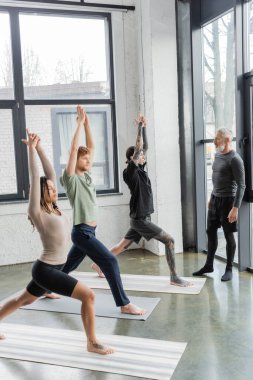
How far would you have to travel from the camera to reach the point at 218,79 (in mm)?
5105

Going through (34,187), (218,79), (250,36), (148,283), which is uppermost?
(250,36)

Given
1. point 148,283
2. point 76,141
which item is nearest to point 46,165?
point 76,141

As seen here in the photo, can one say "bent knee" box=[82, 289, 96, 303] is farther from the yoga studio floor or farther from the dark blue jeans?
the dark blue jeans

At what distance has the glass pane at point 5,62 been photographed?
5.27m

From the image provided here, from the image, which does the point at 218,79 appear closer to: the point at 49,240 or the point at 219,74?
the point at 219,74

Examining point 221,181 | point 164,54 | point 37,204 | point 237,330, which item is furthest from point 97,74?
point 237,330

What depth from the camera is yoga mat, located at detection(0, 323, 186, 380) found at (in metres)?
2.71

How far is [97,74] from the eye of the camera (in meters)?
5.79

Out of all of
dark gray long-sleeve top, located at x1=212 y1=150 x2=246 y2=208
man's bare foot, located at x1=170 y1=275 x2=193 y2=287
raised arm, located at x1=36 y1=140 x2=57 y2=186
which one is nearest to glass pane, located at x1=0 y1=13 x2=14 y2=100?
raised arm, located at x1=36 y1=140 x2=57 y2=186

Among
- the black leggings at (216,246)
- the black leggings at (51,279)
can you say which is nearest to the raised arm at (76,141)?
the black leggings at (51,279)

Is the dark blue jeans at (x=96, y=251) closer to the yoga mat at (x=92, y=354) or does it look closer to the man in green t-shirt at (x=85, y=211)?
the man in green t-shirt at (x=85, y=211)

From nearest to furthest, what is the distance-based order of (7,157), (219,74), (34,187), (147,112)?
(34,187) → (219,74) → (7,157) → (147,112)

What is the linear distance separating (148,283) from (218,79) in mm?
2600

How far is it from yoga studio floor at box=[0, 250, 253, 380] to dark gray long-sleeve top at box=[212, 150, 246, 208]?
919mm
